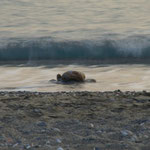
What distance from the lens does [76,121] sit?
539 centimetres

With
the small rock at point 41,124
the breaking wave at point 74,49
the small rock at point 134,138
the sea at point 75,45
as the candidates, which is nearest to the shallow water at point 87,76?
the sea at point 75,45

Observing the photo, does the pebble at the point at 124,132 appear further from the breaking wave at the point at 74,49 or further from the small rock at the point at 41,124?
the breaking wave at the point at 74,49

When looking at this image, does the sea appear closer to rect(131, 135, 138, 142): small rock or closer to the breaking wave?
the breaking wave

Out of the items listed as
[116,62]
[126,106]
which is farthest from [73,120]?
[116,62]

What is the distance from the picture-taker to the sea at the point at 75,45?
877 cm

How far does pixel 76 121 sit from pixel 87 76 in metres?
3.77

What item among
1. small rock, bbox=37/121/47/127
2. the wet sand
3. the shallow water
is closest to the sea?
the shallow water

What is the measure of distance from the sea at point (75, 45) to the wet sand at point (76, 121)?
164 cm

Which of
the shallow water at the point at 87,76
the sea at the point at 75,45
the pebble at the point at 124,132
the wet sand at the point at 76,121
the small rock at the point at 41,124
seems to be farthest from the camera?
the sea at the point at 75,45

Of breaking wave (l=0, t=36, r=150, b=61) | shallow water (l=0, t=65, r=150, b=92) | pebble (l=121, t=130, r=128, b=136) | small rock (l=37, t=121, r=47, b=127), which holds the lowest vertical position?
pebble (l=121, t=130, r=128, b=136)

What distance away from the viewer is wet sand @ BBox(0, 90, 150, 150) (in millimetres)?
4738

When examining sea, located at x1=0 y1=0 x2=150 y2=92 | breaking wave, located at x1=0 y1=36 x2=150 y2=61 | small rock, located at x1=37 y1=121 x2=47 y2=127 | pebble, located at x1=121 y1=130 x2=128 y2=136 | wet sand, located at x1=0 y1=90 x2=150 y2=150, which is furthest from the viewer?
breaking wave, located at x1=0 y1=36 x2=150 y2=61

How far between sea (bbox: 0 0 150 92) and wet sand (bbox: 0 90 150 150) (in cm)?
164

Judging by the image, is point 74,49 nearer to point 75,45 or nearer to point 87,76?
point 75,45
